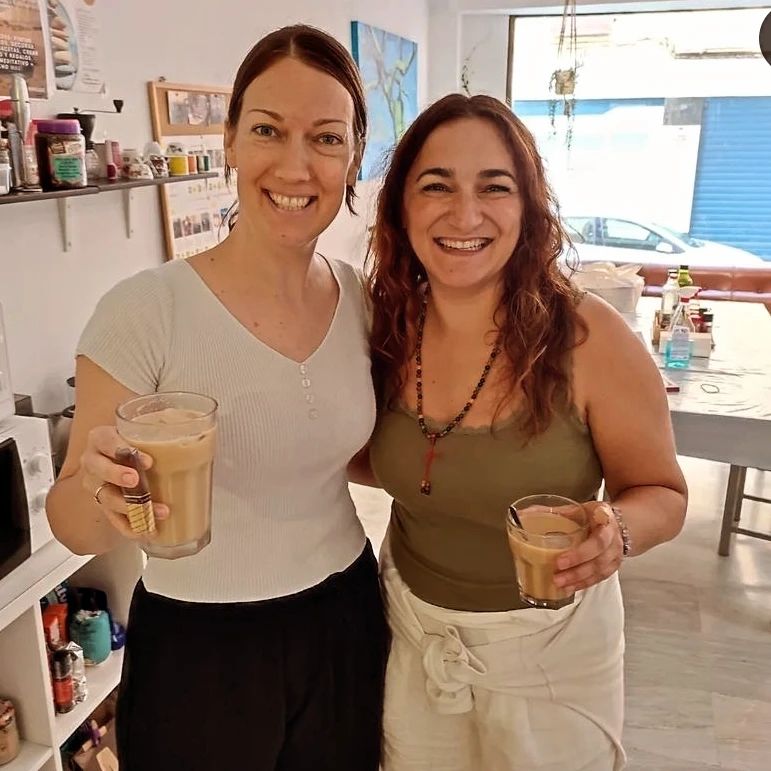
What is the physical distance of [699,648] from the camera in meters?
2.81

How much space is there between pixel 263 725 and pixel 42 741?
35.2 inches

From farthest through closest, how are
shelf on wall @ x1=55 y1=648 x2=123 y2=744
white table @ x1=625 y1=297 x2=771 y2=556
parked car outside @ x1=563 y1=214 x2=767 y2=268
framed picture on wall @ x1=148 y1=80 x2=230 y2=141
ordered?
parked car outside @ x1=563 y1=214 x2=767 y2=268, framed picture on wall @ x1=148 y1=80 x2=230 y2=141, white table @ x1=625 y1=297 x2=771 y2=556, shelf on wall @ x1=55 y1=648 x2=123 y2=744

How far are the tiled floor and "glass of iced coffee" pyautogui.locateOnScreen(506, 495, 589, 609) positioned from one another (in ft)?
5.17

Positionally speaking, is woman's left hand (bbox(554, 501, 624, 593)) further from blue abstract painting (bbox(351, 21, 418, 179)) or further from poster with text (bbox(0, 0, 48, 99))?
blue abstract painting (bbox(351, 21, 418, 179))

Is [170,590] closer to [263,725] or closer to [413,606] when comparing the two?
[263,725]

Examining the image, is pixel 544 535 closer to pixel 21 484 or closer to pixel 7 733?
pixel 21 484

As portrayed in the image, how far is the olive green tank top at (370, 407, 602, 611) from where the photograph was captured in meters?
1.28

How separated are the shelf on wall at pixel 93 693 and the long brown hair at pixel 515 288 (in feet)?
3.86

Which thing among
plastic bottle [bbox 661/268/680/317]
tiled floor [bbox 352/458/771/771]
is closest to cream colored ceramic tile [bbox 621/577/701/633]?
tiled floor [bbox 352/458/771/771]

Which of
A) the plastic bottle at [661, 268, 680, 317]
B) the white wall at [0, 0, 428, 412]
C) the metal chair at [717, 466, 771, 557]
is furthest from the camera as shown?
the plastic bottle at [661, 268, 680, 317]

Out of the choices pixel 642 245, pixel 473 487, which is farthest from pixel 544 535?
pixel 642 245

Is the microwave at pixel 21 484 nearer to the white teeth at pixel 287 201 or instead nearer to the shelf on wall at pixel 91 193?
the shelf on wall at pixel 91 193

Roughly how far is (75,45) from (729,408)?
2262 mm

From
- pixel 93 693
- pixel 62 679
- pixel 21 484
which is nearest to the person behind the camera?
pixel 21 484
